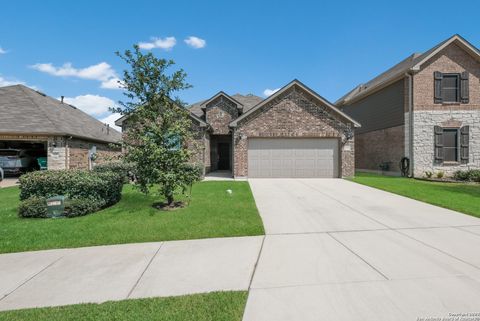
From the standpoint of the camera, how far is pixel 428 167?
620 inches

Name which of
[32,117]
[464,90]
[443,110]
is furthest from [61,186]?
[464,90]

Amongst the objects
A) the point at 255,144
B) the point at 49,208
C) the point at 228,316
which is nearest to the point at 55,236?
the point at 49,208

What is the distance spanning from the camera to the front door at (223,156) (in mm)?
22578

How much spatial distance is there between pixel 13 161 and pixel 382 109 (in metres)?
26.4

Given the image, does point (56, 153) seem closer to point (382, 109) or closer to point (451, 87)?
point (382, 109)

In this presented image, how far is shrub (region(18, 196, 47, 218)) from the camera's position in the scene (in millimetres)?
7129

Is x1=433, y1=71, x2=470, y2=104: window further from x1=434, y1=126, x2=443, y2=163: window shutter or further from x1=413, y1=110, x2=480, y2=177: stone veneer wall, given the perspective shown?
x1=434, y1=126, x2=443, y2=163: window shutter

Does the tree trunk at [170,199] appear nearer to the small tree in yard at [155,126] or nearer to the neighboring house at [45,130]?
the small tree in yard at [155,126]

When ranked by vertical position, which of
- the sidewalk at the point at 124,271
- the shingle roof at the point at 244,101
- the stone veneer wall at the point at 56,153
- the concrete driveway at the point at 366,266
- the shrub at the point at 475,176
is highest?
the shingle roof at the point at 244,101

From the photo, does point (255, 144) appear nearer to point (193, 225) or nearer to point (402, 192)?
point (402, 192)

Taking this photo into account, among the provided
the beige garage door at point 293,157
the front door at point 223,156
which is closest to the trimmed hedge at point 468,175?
the beige garage door at point 293,157

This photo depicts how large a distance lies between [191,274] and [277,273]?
1.28m

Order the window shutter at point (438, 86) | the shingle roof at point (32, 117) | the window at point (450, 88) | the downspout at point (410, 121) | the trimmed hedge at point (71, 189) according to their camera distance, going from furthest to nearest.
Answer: the window at point (450, 88), the downspout at point (410, 121), the window shutter at point (438, 86), the shingle roof at point (32, 117), the trimmed hedge at point (71, 189)

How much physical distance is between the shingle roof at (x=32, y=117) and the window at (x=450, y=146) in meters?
20.5
